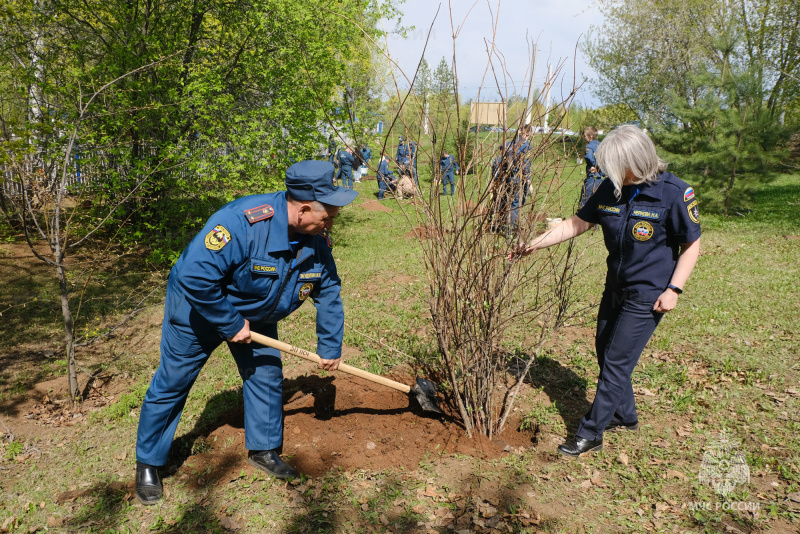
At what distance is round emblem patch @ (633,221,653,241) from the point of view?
2885mm

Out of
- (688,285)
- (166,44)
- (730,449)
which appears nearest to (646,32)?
(688,285)

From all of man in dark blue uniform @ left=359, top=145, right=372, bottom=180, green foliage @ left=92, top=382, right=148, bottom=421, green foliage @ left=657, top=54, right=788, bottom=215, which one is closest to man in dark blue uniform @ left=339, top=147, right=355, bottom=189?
man in dark blue uniform @ left=359, top=145, right=372, bottom=180

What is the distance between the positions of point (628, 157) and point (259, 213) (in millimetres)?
2007

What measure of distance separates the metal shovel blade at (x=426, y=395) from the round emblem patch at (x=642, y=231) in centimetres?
170

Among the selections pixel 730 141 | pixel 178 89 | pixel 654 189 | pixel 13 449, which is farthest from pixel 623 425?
pixel 730 141

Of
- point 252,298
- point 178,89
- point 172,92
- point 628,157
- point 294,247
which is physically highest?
point 178,89

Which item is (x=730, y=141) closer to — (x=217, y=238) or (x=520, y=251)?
(x=520, y=251)

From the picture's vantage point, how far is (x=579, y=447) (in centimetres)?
324

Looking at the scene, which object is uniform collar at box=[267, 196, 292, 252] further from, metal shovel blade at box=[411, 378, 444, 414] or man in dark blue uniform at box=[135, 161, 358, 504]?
metal shovel blade at box=[411, 378, 444, 414]

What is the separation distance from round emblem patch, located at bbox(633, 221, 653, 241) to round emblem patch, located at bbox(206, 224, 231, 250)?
2.23 meters

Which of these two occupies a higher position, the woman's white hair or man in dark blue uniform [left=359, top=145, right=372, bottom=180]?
the woman's white hair

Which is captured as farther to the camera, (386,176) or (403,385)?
(403,385)

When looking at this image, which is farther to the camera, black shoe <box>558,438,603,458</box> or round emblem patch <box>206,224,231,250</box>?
black shoe <box>558,438,603,458</box>

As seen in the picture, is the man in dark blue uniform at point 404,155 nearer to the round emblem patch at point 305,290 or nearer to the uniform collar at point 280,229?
the uniform collar at point 280,229
